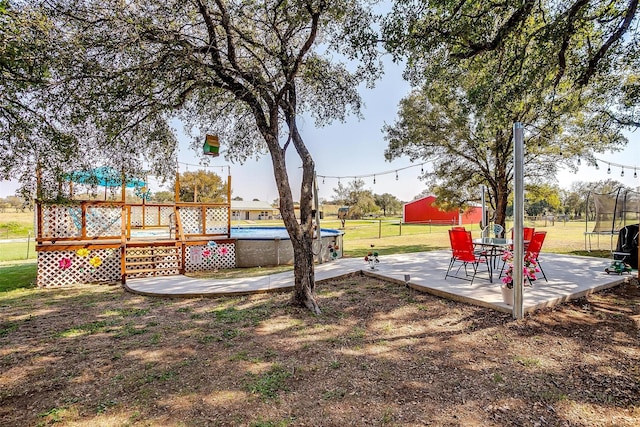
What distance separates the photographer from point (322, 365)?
296 centimetres

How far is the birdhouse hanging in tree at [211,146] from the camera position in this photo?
6.12 m

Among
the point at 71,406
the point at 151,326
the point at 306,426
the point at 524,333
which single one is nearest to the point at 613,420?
the point at 524,333

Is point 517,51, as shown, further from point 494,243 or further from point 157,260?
point 157,260

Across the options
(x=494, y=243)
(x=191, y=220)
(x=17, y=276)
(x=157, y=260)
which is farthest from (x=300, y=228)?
(x=17, y=276)

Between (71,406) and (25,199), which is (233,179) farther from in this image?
(71,406)

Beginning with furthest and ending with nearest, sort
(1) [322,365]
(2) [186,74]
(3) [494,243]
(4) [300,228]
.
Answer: (3) [494,243]
(4) [300,228]
(2) [186,74]
(1) [322,365]

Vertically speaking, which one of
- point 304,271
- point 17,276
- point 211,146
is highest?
point 211,146

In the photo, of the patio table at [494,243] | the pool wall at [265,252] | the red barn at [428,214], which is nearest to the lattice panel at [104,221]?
the pool wall at [265,252]

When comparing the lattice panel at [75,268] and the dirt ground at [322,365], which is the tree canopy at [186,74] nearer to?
the dirt ground at [322,365]

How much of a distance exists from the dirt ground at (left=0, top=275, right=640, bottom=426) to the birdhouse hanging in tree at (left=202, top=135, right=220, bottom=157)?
116 inches

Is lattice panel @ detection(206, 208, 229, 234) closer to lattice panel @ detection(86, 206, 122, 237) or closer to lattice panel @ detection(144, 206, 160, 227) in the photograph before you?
lattice panel @ detection(86, 206, 122, 237)

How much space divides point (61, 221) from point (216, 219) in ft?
10.5

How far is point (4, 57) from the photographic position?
285 cm

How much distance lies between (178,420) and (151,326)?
88.6 inches
